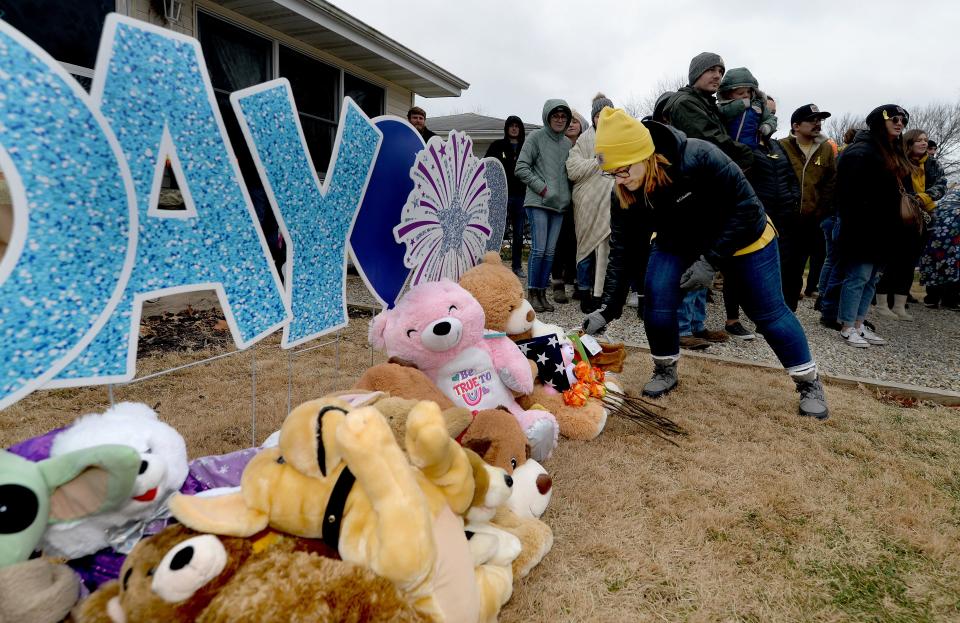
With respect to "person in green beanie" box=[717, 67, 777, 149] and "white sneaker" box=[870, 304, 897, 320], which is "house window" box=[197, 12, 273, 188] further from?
"white sneaker" box=[870, 304, 897, 320]

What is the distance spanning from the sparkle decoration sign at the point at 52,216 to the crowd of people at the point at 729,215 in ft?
6.07

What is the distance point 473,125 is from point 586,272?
11587 millimetres

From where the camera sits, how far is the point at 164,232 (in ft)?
4.46

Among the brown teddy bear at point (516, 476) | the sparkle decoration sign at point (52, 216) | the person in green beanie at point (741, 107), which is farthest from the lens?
the person in green beanie at point (741, 107)

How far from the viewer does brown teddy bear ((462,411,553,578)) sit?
152 centimetres

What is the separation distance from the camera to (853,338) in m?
4.30

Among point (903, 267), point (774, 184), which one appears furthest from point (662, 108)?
point (903, 267)

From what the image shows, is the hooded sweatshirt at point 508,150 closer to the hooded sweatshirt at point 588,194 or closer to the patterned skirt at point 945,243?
the hooded sweatshirt at point 588,194

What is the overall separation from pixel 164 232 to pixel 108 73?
0.37 metres

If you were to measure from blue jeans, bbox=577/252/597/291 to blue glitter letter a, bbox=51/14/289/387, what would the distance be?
4030 mm

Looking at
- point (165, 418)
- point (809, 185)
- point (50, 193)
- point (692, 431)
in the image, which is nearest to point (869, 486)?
point (692, 431)

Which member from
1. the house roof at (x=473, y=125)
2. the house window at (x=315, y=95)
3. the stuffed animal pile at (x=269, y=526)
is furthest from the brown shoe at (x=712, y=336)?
the house roof at (x=473, y=125)

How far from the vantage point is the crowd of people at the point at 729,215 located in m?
2.53

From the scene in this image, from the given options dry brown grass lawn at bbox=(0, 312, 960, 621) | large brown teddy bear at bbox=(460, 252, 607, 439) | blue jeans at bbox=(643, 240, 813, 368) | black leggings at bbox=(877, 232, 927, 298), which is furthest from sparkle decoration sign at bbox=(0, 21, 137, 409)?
black leggings at bbox=(877, 232, 927, 298)
